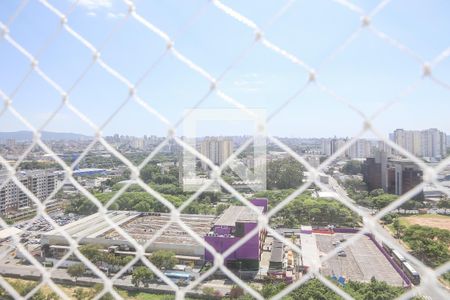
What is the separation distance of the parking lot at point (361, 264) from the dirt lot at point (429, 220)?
6.58ft

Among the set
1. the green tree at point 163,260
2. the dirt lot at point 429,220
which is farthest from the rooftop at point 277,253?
the dirt lot at point 429,220

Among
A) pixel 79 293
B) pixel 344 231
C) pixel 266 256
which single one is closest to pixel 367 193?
pixel 344 231

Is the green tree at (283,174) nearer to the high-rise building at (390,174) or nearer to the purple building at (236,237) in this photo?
the high-rise building at (390,174)

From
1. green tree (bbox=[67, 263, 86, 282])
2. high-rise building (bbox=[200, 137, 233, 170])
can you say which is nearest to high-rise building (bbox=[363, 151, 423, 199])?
high-rise building (bbox=[200, 137, 233, 170])

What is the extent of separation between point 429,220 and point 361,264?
3695 mm

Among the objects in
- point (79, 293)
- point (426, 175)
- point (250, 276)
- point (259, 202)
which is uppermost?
point (259, 202)

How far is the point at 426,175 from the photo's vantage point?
14.3 inches

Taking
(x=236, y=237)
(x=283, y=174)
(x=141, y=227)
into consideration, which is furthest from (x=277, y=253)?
(x=283, y=174)

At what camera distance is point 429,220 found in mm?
7805

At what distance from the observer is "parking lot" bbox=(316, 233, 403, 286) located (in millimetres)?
4548

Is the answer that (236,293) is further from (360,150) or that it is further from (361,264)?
(360,150)

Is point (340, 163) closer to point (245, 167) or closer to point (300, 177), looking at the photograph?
point (300, 177)

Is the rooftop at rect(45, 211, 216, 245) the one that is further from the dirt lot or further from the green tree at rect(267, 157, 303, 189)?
the green tree at rect(267, 157, 303, 189)

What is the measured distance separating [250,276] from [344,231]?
2837 millimetres
